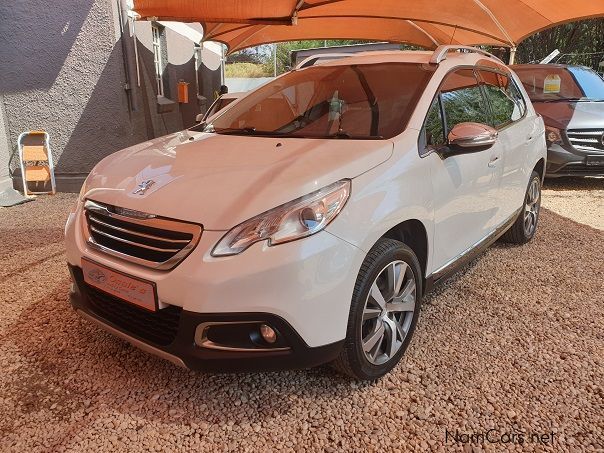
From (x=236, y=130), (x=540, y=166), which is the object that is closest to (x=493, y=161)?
(x=540, y=166)

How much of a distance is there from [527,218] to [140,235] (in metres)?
3.70

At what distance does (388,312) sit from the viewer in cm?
247

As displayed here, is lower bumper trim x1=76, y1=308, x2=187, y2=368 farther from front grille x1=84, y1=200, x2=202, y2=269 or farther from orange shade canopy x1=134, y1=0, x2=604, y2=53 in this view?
orange shade canopy x1=134, y1=0, x2=604, y2=53

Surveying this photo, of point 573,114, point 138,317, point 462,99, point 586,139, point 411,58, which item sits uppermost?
point 411,58

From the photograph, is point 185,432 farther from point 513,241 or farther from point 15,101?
point 15,101

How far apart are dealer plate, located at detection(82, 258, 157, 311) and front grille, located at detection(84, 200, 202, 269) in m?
0.08

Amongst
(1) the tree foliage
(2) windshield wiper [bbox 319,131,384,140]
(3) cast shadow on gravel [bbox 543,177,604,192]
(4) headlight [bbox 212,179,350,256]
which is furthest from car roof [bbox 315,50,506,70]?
(1) the tree foliage

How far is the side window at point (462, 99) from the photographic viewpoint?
3.00 metres

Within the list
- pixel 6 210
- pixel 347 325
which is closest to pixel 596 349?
pixel 347 325

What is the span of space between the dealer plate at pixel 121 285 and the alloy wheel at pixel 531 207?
3570 mm

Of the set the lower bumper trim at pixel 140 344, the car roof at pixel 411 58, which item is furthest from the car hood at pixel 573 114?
the lower bumper trim at pixel 140 344

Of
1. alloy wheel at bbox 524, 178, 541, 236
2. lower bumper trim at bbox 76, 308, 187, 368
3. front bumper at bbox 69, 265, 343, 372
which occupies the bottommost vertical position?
alloy wheel at bbox 524, 178, 541, 236

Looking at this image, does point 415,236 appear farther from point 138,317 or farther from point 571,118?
point 571,118

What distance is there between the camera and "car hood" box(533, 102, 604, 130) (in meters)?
7.01
